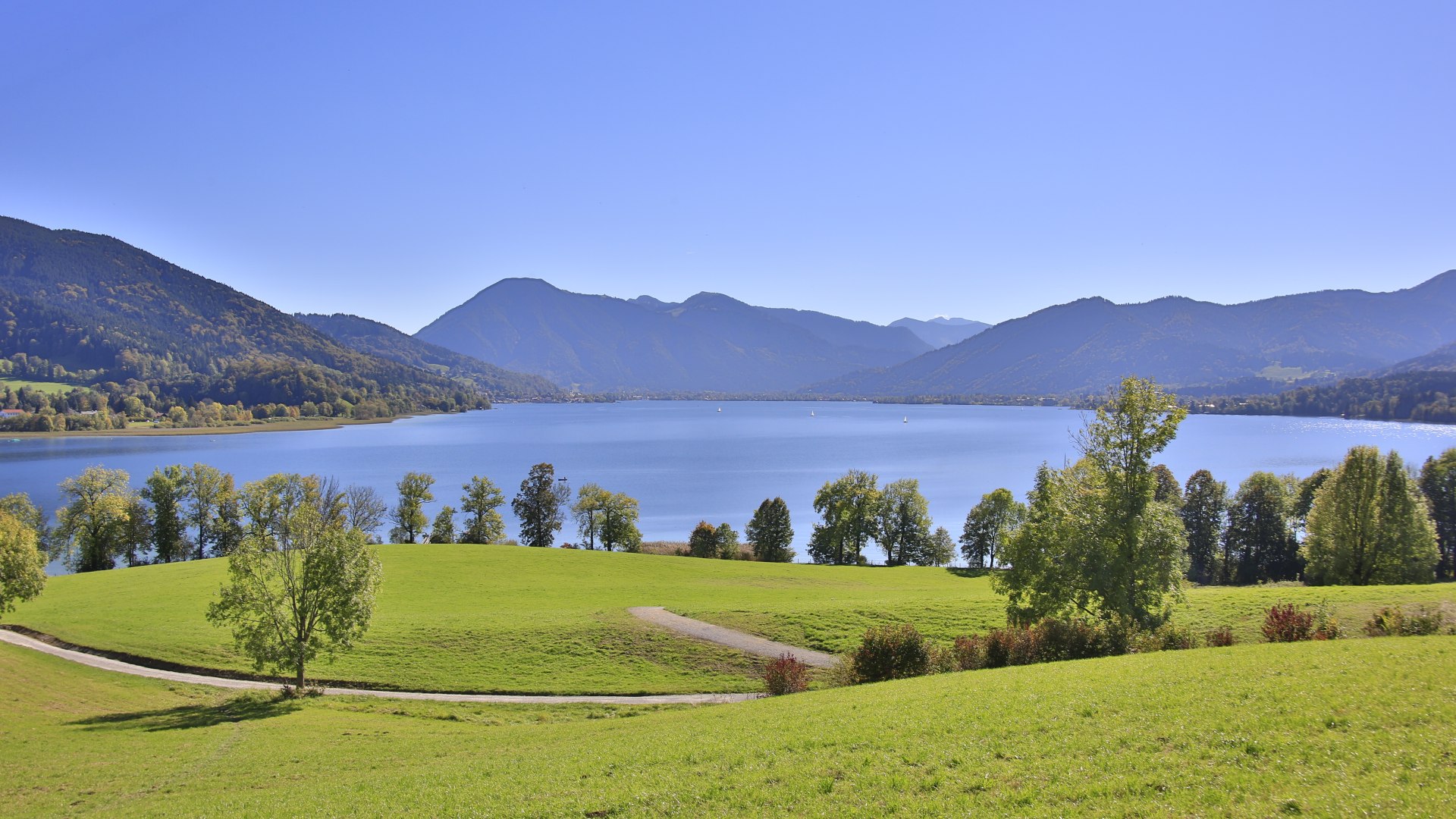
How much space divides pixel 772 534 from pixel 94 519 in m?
55.8

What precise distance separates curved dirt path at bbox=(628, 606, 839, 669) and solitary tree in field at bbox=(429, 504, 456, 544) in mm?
42764

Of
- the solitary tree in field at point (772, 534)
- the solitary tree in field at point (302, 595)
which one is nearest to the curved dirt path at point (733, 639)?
the solitary tree in field at point (302, 595)

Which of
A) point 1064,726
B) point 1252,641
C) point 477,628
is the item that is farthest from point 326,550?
point 1252,641

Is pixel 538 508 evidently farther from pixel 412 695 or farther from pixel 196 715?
pixel 196 715

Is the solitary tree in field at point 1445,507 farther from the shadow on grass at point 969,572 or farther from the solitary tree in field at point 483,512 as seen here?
the solitary tree in field at point 483,512

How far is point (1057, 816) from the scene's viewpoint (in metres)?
8.20

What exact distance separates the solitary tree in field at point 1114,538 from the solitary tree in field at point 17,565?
37.1m

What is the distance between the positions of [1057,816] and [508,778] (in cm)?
900

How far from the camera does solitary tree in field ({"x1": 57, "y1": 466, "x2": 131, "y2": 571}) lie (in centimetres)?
5800

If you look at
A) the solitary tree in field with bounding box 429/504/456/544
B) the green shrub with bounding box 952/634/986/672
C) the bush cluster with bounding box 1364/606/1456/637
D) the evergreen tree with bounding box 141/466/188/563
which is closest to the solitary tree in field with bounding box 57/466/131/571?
the evergreen tree with bounding box 141/466/188/563

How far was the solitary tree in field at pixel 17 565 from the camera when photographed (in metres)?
27.7

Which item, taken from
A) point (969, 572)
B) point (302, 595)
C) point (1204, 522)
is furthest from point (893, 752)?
point (1204, 522)

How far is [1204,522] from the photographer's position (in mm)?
62969

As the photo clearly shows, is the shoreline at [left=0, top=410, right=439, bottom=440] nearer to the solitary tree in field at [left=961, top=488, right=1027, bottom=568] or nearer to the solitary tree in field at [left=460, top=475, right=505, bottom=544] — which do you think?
the solitary tree in field at [left=460, top=475, right=505, bottom=544]
